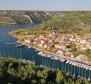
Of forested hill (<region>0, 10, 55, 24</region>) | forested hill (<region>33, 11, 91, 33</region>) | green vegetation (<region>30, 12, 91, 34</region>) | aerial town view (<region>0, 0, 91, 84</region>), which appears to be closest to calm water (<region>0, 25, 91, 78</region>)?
aerial town view (<region>0, 0, 91, 84</region>)

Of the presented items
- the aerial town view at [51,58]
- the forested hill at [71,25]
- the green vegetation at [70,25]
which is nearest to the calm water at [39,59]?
the aerial town view at [51,58]

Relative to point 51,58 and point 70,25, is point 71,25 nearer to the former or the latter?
point 70,25

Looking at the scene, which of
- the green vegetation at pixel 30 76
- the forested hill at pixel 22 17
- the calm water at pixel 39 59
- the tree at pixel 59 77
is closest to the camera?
the green vegetation at pixel 30 76

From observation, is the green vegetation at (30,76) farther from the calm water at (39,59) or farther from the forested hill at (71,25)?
the forested hill at (71,25)

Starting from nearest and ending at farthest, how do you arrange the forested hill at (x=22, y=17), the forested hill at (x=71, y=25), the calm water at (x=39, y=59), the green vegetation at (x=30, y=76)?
1. the green vegetation at (x=30, y=76)
2. the calm water at (x=39, y=59)
3. the forested hill at (x=71, y=25)
4. the forested hill at (x=22, y=17)

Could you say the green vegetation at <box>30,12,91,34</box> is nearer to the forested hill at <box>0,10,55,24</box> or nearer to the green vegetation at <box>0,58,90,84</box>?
the forested hill at <box>0,10,55,24</box>

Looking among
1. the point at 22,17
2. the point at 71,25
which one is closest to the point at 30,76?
the point at 71,25

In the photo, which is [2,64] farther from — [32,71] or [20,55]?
[20,55]

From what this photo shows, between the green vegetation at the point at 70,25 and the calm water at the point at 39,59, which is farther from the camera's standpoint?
the green vegetation at the point at 70,25

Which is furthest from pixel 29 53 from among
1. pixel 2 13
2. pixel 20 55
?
pixel 2 13
